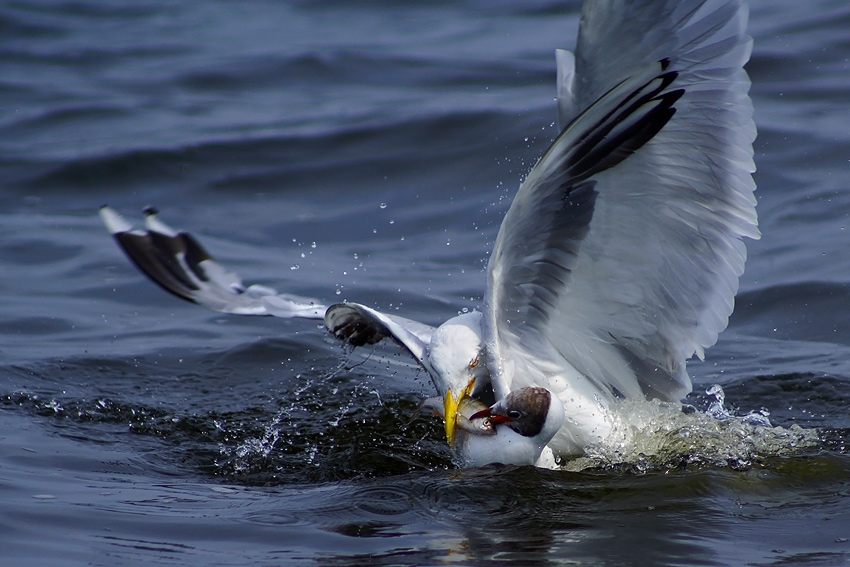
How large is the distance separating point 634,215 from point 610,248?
0.17m

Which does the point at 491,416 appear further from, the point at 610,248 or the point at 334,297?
the point at 334,297

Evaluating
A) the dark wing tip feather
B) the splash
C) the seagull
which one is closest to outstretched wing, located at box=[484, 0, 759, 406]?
the seagull

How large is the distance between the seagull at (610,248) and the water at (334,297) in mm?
308

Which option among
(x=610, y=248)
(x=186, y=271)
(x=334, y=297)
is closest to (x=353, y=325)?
(x=186, y=271)

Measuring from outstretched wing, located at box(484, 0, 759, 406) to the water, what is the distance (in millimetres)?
477

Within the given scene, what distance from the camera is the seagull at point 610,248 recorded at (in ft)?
14.4

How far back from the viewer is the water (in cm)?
423

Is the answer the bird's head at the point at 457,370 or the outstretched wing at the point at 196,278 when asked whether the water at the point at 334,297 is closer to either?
the bird's head at the point at 457,370

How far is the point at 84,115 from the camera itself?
43.7 feet

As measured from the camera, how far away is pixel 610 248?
4.75 metres

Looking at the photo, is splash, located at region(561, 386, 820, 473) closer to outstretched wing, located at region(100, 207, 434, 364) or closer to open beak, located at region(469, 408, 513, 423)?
open beak, located at region(469, 408, 513, 423)

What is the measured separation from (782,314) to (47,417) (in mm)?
4704

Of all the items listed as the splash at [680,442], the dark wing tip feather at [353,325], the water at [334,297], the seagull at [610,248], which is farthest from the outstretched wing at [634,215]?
the dark wing tip feather at [353,325]

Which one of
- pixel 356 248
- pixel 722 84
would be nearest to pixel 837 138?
pixel 356 248
